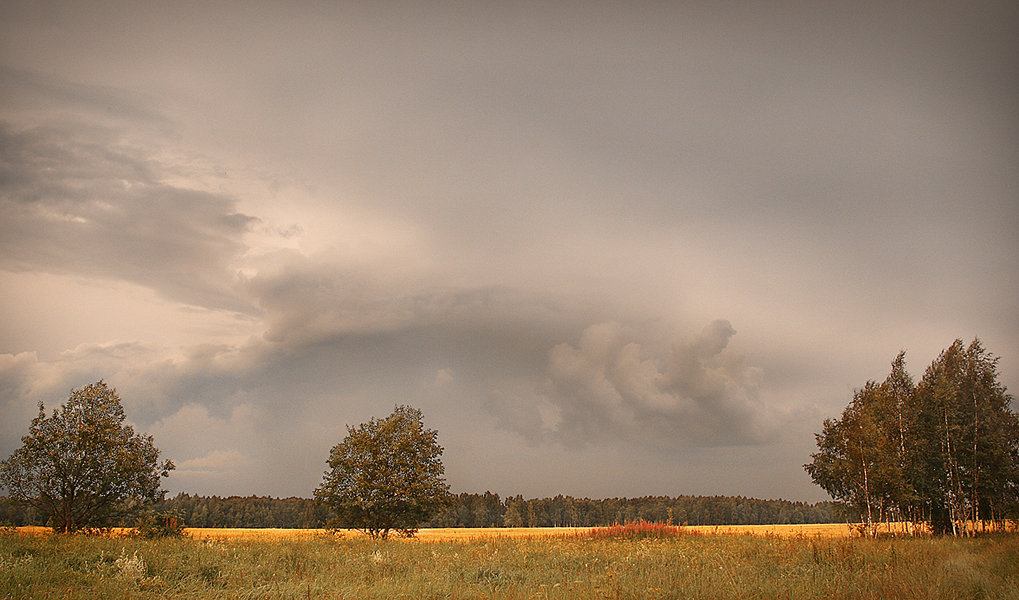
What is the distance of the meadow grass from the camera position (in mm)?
12095

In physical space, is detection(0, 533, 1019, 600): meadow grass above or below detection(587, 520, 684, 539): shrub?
above

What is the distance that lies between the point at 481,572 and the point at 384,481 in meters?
19.1

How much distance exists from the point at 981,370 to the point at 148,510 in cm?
4996

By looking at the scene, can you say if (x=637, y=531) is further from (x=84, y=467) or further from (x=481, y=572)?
(x=84, y=467)

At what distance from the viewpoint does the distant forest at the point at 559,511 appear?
371 ft

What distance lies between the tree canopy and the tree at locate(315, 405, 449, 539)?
Result: 26.4 m

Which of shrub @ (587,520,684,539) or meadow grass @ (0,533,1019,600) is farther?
shrub @ (587,520,684,539)

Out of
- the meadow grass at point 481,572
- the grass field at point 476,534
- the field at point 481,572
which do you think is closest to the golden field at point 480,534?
the grass field at point 476,534

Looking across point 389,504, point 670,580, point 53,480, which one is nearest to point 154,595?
point 670,580

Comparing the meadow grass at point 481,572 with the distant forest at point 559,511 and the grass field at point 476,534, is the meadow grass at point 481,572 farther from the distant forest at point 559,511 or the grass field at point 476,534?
the distant forest at point 559,511

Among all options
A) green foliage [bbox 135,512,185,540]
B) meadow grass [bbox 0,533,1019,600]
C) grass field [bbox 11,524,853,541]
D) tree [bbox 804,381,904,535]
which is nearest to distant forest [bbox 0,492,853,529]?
grass field [bbox 11,524,853,541]

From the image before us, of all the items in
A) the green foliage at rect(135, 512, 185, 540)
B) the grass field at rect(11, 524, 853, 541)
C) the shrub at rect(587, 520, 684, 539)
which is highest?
the green foliage at rect(135, 512, 185, 540)

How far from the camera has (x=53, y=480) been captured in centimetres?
2661

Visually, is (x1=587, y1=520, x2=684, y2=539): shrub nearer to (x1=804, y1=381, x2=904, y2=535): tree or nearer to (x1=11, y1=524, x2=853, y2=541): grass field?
(x1=11, y1=524, x2=853, y2=541): grass field
